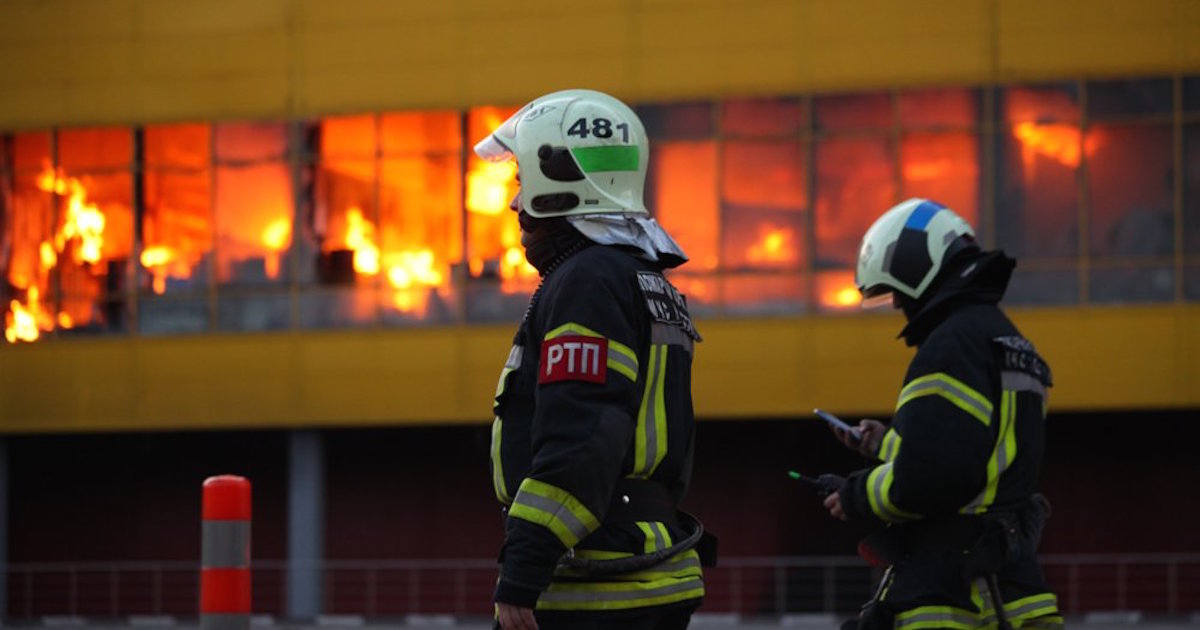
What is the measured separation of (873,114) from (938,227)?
62.7 feet

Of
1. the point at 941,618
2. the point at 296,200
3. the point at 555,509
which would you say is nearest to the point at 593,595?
the point at 555,509

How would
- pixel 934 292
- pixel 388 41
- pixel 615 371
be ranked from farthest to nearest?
pixel 388 41
pixel 934 292
pixel 615 371

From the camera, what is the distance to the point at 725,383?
25172mm

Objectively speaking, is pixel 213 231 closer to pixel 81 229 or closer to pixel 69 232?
pixel 81 229

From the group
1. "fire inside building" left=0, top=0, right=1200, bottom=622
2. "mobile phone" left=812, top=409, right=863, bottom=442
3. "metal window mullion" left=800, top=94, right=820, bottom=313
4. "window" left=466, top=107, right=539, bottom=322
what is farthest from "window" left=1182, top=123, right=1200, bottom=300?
"mobile phone" left=812, top=409, right=863, bottom=442

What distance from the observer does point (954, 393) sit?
537 centimetres

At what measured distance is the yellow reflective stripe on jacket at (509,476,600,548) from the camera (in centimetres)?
452

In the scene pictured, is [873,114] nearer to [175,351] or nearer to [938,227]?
[175,351]

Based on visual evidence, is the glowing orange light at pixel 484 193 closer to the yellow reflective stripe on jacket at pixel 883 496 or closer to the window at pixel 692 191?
the window at pixel 692 191

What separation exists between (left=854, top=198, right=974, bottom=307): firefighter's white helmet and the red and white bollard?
6.11 ft

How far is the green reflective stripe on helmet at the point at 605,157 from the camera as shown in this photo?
505 centimetres

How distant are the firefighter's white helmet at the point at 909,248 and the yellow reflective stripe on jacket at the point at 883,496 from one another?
1.83ft

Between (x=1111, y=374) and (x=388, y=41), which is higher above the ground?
(x=388, y=41)

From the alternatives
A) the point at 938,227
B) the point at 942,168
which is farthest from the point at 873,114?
the point at 938,227
